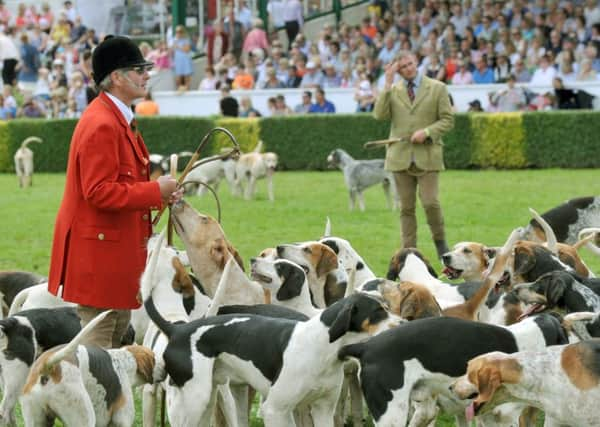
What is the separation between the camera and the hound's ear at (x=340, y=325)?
536 centimetres

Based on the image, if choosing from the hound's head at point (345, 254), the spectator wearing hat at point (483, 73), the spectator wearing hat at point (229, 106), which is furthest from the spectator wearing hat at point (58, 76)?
the hound's head at point (345, 254)

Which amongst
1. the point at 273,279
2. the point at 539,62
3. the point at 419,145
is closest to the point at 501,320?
the point at 273,279

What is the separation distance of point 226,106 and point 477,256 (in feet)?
55.2

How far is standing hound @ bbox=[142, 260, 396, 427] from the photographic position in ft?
17.8

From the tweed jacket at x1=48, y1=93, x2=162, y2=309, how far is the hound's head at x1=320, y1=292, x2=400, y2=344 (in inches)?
42.0

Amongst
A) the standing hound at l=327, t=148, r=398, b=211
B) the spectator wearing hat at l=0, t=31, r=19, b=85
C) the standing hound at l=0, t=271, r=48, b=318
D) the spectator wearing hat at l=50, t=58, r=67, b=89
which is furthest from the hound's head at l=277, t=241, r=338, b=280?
the spectator wearing hat at l=0, t=31, r=19, b=85

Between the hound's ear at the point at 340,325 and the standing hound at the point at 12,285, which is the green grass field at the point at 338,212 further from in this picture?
the hound's ear at the point at 340,325

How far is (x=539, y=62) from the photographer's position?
76.0 ft

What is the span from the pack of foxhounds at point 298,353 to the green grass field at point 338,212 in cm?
448

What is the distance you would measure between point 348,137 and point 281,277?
641 inches

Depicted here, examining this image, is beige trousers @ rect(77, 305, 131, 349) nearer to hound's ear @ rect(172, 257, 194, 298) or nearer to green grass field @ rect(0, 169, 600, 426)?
hound's ear @ rect(172, 257, 194, 298)

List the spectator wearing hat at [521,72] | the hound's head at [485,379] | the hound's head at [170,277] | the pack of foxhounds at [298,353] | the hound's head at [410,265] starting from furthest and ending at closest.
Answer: the spectator wearing hat at [521,72] < the hound's head at [410,265] < the hound's head at [170,277] < the pack of foxhounds at [298,353] < the hound's head at [485,379]

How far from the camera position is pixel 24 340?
6.11m

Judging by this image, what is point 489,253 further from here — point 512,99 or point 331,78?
point 331,78
